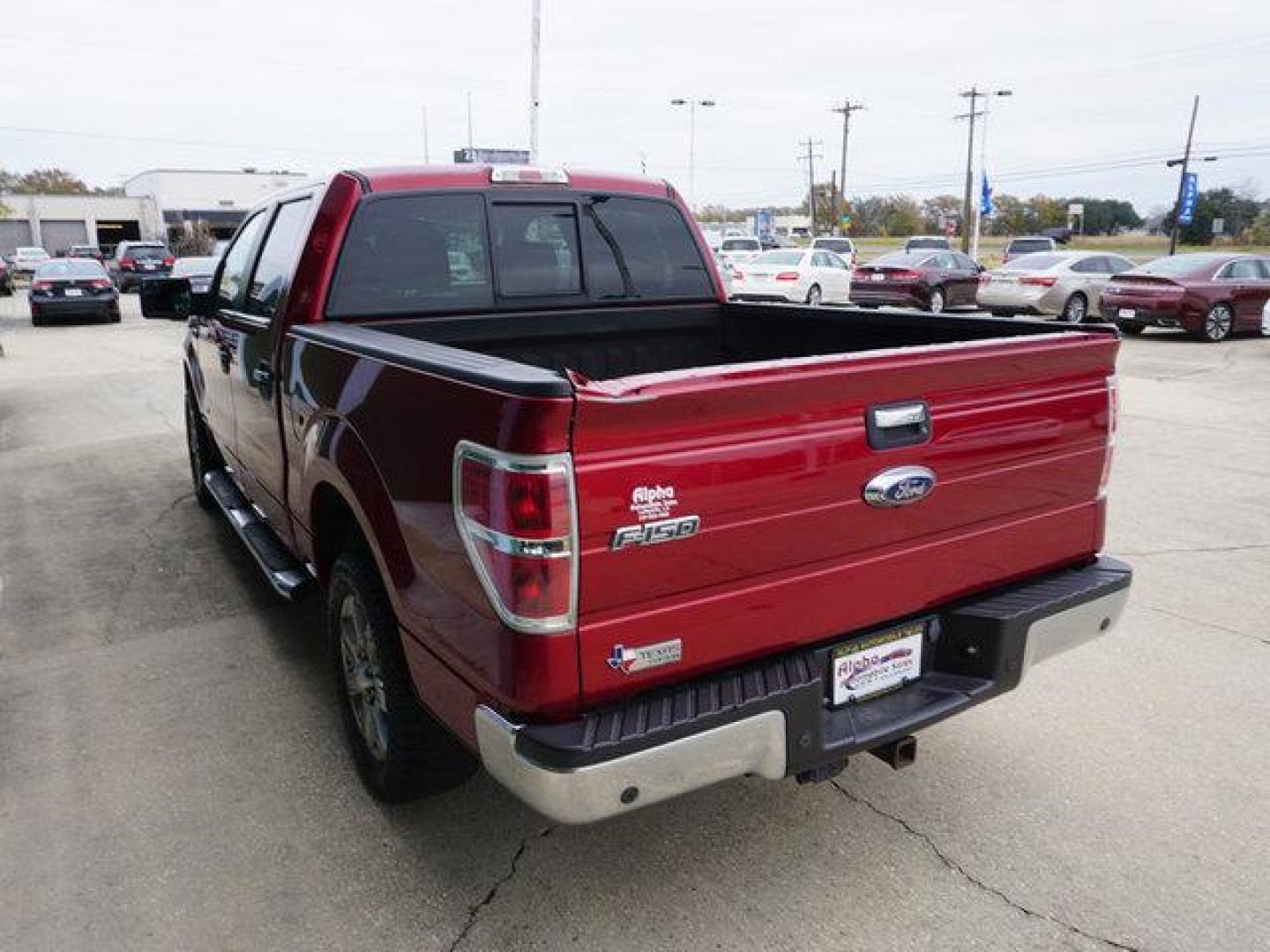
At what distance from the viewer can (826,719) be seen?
2.56 meters

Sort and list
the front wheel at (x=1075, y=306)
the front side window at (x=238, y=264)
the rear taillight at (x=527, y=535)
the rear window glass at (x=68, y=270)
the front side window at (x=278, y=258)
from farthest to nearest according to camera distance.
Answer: the rear window glass at (x=68, y=270), the front wheel at (x=1075, y=306), the front side window at (x=238, y=264), the front side window at (x=278, y=258), the rear taillight at (x=527, y=535)

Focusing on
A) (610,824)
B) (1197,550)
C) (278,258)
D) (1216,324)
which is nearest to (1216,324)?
(1216,324)

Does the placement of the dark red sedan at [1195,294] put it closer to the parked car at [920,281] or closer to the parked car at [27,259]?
the parked car at [920,281]

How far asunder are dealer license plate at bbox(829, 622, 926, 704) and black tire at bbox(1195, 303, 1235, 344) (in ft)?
56.6

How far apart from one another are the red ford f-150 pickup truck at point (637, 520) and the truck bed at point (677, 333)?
2 centimetres

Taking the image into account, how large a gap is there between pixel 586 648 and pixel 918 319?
2220mm

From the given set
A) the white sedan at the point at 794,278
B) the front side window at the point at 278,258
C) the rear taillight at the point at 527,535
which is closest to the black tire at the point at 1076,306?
the white sedan at the point at 794,278

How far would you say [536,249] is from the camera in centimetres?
409

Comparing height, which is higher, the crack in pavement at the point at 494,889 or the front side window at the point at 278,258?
the front side window at the point at 278,258

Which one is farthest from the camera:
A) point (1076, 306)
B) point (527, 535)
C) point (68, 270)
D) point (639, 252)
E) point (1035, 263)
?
point (68, 270)

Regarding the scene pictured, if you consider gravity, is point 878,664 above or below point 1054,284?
below

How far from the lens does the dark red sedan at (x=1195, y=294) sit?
16.9 meters

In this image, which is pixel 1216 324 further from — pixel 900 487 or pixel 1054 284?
pixel 900 487

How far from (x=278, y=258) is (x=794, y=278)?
18.4 meters
